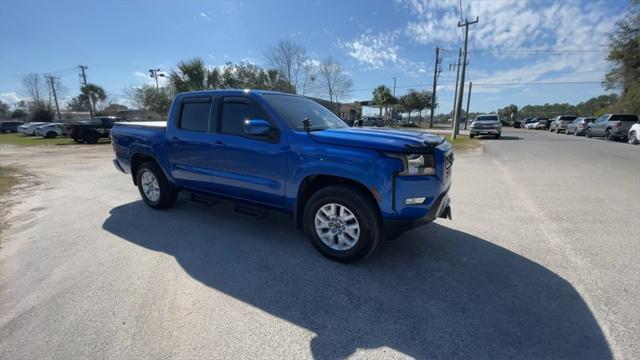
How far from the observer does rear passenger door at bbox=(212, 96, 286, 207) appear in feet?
11.6

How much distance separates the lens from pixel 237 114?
12.8ft

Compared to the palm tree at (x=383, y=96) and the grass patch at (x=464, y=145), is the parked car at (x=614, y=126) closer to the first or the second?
the grass patch at (x=464, y=145)

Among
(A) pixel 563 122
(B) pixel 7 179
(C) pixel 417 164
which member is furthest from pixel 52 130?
(A) pixel 563 122

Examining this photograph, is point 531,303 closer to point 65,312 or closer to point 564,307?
point 564,307

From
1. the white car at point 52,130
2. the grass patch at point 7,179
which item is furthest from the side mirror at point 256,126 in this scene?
the white car at point 52,130

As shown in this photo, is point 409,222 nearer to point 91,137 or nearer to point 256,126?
point 256,126

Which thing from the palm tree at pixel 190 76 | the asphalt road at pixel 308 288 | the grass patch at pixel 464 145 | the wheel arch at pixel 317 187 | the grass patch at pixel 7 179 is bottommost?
the grass patch at pixel 7 179

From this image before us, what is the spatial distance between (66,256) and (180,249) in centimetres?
131

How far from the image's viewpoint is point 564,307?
2.54 m

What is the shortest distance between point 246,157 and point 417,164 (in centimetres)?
206

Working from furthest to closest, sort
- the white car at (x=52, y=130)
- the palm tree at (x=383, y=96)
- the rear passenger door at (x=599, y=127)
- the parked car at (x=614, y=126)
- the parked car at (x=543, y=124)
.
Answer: the palm tree at (x=383, y=96) → the parked car at (x=543, y=124) → the white car at (x=52, y=130) → the rear passenger door at (x=599, y=127) → the parked car at (x=614, y=126)

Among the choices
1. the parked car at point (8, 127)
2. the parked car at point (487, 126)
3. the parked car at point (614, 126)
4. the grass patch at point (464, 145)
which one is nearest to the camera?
the grass patch at point (464, 145)

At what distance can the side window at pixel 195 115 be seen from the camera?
421 centimetres

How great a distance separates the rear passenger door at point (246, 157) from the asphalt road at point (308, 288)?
0.64 m
